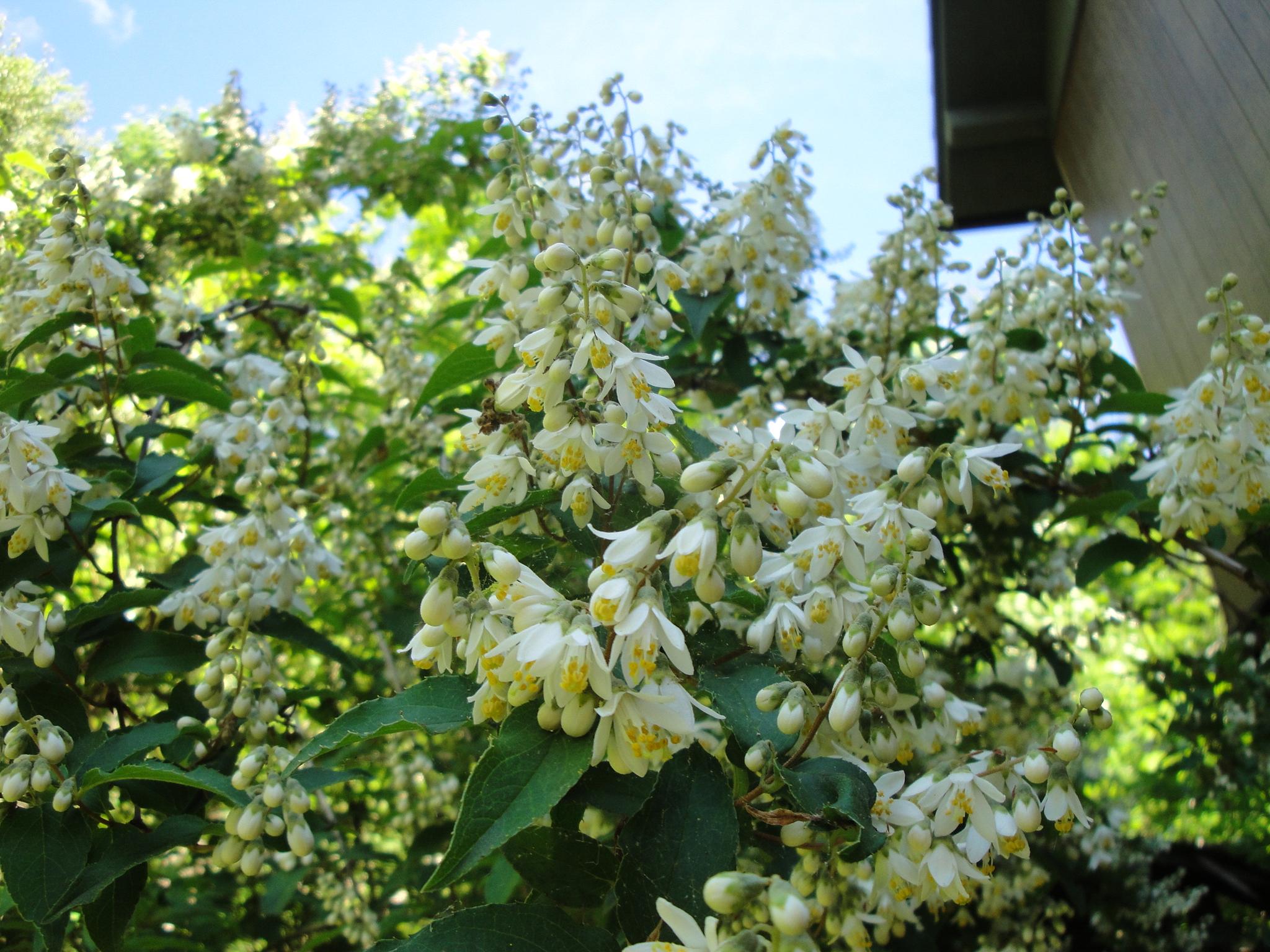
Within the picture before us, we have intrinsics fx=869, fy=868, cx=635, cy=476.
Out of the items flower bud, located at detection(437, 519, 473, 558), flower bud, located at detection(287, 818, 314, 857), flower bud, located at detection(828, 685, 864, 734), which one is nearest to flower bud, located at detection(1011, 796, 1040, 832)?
flower bud, located at detection(828, 685, 864, 734)

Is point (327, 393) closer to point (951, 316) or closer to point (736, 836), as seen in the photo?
point (951, 316)

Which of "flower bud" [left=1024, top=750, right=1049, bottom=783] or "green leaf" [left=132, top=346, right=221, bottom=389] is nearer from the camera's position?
"flower bud" [left=1024, top=750, right=1049, bottom=783]

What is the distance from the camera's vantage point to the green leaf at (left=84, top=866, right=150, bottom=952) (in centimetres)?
168

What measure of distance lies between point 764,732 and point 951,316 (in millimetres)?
2105

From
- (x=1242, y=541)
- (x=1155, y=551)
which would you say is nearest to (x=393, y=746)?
(x=1155, y=551)

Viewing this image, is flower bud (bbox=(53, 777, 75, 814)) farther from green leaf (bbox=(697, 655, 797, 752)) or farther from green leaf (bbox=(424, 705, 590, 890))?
green leaf (bbox=(697, 655, 797, 752))

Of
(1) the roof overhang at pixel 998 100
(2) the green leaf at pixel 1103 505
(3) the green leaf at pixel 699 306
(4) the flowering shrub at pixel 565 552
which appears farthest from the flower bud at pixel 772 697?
(1) the roof overhang at pixel 998 100

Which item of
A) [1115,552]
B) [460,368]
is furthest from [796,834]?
[1115,552]

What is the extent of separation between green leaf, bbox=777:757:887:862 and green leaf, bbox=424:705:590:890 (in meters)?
0.30

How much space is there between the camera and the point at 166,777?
1.43 meters

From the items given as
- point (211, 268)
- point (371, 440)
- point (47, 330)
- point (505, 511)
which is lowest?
point (505, 511)

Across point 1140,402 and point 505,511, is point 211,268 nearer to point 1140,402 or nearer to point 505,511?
point 505,511

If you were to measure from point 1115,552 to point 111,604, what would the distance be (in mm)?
2645

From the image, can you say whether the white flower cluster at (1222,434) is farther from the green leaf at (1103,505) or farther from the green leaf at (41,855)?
the green leaf at (41,855)
